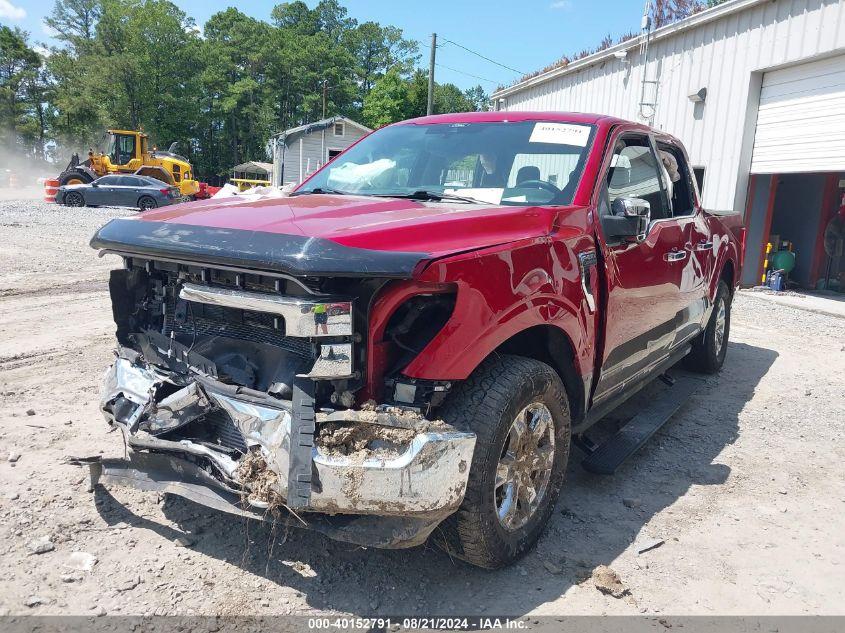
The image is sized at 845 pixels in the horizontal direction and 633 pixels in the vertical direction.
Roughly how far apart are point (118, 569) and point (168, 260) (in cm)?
133

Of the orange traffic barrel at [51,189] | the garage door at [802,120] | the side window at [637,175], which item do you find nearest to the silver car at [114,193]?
the orange traffic barrel at [51,189]

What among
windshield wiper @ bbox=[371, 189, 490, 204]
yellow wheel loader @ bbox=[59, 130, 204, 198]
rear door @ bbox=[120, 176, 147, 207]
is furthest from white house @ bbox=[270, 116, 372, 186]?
windshield wiper @ bbox=[371, 189, 490, 204]

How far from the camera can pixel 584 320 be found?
10.5 feet

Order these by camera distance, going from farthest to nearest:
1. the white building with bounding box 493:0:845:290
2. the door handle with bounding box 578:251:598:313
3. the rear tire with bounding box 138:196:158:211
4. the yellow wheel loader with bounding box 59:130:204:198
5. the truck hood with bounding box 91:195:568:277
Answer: the yellow wheel loader with bounding box 59:130:204:198 → the rear tire with bounding box 138:196:158:211 → the white building with bounding box 493:0:845:290 → the door handle with bounding box 578:251:598:313 → the truck hood with bounding box 91:195:568:277

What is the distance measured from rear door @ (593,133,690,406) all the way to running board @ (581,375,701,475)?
0.34 m

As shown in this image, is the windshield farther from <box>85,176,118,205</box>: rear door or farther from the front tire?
<box>85,176,118,205</box>: rear door

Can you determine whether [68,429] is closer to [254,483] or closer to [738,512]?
[254,483]

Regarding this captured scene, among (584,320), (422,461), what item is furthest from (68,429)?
(584,320)

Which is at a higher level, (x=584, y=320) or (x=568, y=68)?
(x=568, y=68)

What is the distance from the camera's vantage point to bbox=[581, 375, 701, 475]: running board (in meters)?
3.76

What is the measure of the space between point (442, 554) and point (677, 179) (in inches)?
130

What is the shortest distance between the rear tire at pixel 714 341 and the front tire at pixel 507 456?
A: 3234 millimetres

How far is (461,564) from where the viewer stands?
2.95 meters

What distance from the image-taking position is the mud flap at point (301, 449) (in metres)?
2.33
